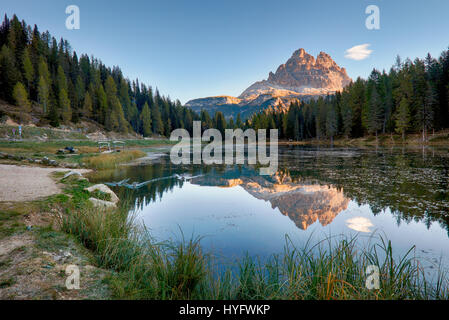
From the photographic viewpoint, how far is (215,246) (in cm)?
571

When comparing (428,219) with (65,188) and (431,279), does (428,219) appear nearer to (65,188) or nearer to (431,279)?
(431,279)

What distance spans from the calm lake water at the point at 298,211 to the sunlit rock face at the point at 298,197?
0.12 ft

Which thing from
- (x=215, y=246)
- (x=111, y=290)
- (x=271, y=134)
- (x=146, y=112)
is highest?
(x=146, y=112)

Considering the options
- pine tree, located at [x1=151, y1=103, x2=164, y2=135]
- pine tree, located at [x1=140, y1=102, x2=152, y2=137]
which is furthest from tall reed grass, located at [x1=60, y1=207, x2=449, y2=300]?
pine tree, located at [x1=151, y1=103, x2=164, y2=135]

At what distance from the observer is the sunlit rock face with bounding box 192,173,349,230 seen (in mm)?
7829

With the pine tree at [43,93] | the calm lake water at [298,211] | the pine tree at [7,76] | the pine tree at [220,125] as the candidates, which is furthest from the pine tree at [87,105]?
the calm lake water at [298,211]

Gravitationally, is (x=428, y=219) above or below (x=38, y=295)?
below

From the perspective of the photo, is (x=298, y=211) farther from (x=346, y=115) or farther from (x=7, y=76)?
(x=7, y=76)

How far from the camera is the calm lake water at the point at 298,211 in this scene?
5.95 m

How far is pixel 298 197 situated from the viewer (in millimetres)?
10234

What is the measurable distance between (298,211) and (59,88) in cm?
7423

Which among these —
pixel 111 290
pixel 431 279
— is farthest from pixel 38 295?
pixel 431 279

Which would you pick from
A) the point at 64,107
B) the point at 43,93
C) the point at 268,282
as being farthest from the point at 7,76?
the point at 268,282
